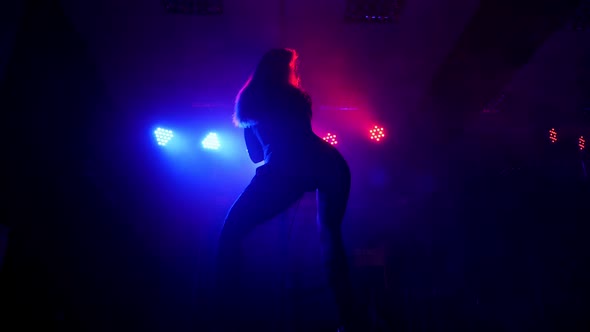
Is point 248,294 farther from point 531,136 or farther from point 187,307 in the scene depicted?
point 531,136

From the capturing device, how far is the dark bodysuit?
1.93 m

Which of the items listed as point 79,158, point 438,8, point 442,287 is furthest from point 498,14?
point 79,158

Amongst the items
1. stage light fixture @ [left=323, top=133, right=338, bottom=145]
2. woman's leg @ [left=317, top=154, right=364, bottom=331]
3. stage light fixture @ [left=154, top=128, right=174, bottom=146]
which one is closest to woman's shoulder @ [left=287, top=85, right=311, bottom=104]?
woman's leg @ [left=317, top=154, right=364, bottom=331]

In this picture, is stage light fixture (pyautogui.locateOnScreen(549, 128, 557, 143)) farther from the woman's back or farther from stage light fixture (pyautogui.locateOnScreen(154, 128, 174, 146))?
stage light fixture (pyautogui.locateOnScreen(154, 128, 174, 146))

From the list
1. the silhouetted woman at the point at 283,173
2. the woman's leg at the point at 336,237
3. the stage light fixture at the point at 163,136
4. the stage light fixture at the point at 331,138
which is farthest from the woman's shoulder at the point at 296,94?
the stage light fixture at the point at 163,136

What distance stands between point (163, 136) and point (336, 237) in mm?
3745

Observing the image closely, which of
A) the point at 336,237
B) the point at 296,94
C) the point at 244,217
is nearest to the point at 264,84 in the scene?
the point at 296,94

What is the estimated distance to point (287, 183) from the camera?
2.14 meters

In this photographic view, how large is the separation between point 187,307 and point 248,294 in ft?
2.70

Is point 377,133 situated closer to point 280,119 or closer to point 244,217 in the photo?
point 280,119

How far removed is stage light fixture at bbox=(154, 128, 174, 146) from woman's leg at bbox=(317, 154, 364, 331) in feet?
11.5

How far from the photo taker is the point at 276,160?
222 cm

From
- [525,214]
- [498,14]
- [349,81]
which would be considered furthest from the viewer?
[525,214]

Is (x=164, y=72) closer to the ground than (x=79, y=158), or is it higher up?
higher up
